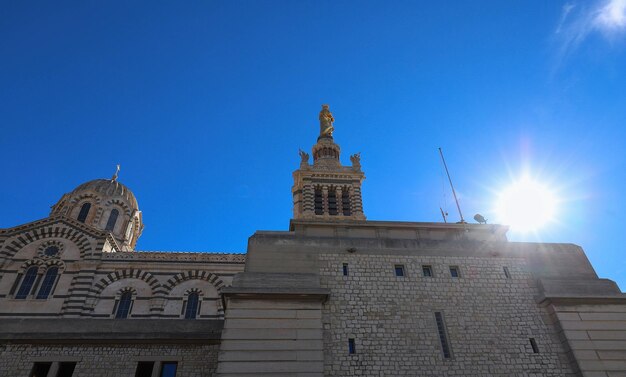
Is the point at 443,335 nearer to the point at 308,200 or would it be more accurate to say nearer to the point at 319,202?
the point at 308,200

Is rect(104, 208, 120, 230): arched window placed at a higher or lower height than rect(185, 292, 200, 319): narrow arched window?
higher

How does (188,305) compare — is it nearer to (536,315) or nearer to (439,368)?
(439,368)

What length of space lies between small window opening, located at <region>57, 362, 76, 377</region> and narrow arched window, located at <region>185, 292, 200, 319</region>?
33.4 ft

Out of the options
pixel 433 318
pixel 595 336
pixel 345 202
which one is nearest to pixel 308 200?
pixel 345 202

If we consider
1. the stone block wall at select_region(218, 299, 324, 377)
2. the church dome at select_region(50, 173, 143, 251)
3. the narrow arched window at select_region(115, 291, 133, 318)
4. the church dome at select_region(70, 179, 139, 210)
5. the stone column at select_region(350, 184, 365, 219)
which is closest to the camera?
the stone block wall at select_region(218, 299, 324, 377)

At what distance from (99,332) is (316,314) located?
8.07 m

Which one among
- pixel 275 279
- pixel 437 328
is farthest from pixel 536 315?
pixel 275 279

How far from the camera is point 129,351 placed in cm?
1504

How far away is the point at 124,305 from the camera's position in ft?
81.5

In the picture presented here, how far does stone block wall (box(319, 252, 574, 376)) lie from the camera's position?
14.0 m

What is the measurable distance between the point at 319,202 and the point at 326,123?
11.2 metres

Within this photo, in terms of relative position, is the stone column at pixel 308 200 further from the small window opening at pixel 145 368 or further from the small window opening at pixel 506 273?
the small window opening at pixel 145 368

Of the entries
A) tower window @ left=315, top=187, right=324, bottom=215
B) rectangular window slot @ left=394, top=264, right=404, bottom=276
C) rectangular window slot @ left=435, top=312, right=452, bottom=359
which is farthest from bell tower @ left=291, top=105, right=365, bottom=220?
rectangular window slot @ left=435, top=312, right=452, bottom=359

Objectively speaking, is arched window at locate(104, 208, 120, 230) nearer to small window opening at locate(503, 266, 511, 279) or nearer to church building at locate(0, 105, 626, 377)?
church building at locate(0, 105, 626, 377)
